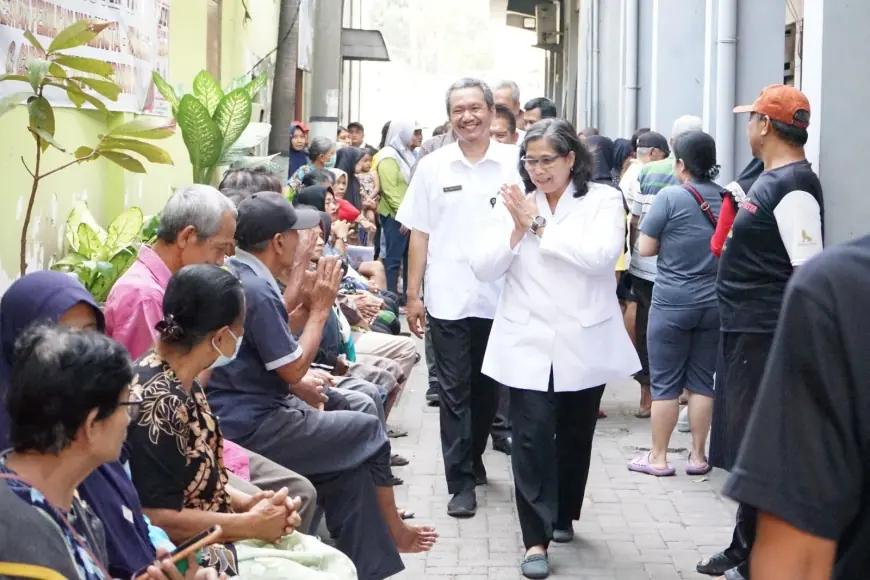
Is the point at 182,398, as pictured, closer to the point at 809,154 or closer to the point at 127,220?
the point at 127,220

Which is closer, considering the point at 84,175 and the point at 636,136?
the point at 84,175

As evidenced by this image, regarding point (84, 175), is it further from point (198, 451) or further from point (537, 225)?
point (198, 451)

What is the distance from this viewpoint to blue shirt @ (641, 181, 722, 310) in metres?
6.66

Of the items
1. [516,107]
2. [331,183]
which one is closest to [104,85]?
[516,107]

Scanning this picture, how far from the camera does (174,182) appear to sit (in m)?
9.12

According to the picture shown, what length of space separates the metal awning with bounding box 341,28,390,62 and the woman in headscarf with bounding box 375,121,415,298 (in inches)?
302

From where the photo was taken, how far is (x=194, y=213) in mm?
4621

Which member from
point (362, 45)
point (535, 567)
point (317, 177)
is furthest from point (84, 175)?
point (362, 45)

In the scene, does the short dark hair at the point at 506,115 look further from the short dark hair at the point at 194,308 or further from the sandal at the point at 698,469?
the short dark hair at the point at 194,308

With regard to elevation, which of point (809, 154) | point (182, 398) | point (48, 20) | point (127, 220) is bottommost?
point (182, 398)

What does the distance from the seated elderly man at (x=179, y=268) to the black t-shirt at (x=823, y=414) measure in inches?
109

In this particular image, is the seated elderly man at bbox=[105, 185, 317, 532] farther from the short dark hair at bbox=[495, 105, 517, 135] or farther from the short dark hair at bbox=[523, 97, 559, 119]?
the short dark hair at bbox=[523, 97, 559, 119]

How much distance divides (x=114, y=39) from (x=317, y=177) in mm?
3553

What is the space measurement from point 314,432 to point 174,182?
486 centimetres
